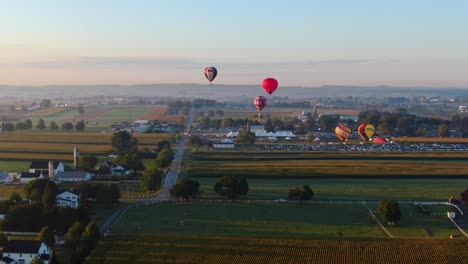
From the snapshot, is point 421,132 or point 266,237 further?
point 421,132

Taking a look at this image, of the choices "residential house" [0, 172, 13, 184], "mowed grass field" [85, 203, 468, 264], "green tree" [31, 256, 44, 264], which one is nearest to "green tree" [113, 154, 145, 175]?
"residential house" [0, 172, 13, 184]

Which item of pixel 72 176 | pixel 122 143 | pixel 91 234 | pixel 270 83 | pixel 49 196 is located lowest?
pixel 122 143

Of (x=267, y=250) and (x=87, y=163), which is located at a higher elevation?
(x=267, y=250)

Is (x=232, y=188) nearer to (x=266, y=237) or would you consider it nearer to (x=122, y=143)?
(x=266, y=237)

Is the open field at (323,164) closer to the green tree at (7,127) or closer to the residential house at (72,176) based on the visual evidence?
the residential house at (72,176)

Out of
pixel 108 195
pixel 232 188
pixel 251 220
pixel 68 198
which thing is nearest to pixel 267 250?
pixel 251 220

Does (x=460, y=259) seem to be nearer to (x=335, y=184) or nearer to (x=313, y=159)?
(x=335, y=184)

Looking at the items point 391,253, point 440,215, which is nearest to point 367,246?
point 391,253

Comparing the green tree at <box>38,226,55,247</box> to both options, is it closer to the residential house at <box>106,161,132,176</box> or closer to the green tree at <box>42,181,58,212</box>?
the green tree at <box>42,181,58,212</box>
